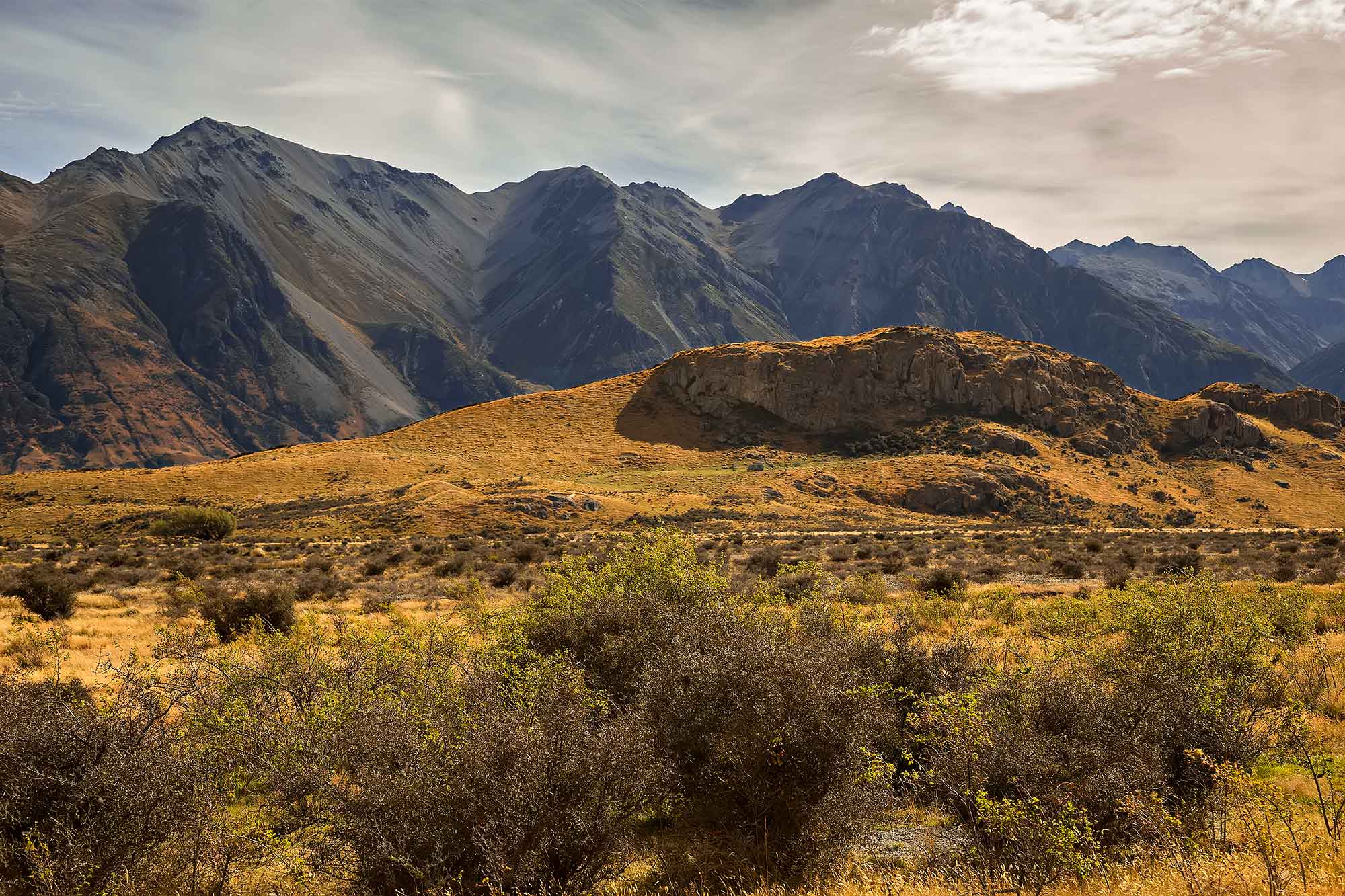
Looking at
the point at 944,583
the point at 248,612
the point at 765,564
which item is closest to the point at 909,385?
the point at 765,564

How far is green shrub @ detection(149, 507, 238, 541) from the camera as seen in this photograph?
5094 cm

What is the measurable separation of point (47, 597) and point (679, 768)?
2337cm

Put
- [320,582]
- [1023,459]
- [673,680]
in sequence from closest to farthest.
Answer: [673,680]
[320,582]
[1023,459]

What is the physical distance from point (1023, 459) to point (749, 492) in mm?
35161

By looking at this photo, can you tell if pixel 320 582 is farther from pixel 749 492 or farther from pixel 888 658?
pixel 749 492

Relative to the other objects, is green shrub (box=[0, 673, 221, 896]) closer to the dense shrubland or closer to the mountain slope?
the dense shrubland

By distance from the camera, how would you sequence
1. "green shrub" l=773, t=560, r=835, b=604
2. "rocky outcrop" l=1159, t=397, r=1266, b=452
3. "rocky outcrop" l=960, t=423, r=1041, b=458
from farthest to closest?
"rocky outcrop" l=1159, t=397, r=1266, b=452 → "rocky outcrop" l=960, t=423, r=1041, b=458 → "green shrub" l=773, t=560, r=835, b=604

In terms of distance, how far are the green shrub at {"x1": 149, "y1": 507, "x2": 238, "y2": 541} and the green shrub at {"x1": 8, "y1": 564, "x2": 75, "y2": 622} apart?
Result: 109 ft

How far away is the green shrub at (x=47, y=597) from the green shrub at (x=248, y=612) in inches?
229

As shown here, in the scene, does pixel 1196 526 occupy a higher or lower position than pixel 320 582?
lower

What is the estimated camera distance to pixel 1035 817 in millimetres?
6215

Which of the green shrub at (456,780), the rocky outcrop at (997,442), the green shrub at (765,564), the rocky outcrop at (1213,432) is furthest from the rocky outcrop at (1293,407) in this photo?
the green shrub at (456,780)

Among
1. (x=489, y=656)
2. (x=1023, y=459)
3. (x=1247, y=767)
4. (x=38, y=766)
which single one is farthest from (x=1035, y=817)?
(x=1023, y=459)

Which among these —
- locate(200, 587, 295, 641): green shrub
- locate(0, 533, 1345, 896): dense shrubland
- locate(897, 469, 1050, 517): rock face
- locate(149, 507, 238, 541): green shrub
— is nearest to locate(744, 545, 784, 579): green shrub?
locate(200, 587, 295, 641): green shrub
